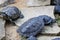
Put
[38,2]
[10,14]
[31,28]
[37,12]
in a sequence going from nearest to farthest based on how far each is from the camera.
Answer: [31,28] → [10,14] → [37,12] → [38,2]

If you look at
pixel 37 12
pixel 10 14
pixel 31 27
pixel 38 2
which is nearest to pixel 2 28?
pixel 10 14

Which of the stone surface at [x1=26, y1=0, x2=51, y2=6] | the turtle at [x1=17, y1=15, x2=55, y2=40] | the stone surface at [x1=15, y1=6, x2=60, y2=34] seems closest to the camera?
the turtle at [x1=17, y1=15, x2=55, y2=40]

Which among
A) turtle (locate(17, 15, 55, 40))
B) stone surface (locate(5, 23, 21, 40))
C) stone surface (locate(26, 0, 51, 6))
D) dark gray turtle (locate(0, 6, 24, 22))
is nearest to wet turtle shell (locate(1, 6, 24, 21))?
dark gray turtle (locate(0, 6, 24, 22))

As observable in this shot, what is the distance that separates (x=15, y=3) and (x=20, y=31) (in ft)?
3.42

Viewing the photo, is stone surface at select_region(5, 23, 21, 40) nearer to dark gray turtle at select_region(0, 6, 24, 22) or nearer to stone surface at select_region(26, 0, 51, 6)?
dark gray turtle at select_region(0, 6, 24, 22)

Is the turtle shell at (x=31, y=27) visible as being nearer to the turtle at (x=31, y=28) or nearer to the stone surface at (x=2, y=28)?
the turtle at (x=31, y=28)

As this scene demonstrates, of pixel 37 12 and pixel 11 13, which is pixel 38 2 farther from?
pixel 11 13

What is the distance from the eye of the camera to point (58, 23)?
4000 mm

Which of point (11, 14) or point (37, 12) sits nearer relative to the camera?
point (11, 14)

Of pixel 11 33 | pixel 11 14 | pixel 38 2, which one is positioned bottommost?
pixel 11 33

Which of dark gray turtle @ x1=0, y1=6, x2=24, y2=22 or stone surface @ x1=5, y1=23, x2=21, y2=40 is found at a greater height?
dark gray turtle @ x1=0, y1=6, x2=24, y2=22

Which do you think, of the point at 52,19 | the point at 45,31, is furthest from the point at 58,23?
the point at 45,31

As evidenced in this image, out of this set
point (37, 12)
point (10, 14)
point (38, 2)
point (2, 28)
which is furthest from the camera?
point (38, 2)

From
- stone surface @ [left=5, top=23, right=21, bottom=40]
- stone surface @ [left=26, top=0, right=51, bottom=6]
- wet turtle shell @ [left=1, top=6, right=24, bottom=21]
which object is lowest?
stone surface @ [left=5, top=23, right=21, bottom=40]
